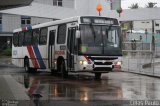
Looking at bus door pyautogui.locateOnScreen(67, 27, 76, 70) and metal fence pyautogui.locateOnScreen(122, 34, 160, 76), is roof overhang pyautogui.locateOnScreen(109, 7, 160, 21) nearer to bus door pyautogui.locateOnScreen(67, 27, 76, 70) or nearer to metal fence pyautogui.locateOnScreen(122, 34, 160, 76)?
metal fence pyautogui.locateOnScreen(122, 34, 160, 76)

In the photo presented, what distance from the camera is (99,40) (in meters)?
19.8

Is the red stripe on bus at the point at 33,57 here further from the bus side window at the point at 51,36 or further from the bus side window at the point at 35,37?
the bus side window at the point at 51,36

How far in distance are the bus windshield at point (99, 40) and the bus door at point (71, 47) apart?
747 millimetres

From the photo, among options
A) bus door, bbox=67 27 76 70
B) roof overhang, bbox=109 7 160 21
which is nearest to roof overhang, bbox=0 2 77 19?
roof overhang, bbox=109 7 160 21

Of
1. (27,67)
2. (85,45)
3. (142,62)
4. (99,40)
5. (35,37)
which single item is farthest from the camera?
(27,67)

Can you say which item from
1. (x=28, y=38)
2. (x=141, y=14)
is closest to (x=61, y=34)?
(x=28, y=38)

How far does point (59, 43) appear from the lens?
22.1 metres

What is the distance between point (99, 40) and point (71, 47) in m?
1.51

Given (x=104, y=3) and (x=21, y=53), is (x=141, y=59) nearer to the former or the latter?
(x=21, y=53)

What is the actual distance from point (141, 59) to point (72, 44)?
7.59 m

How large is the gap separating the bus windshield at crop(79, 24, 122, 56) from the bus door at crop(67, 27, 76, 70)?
0.75m

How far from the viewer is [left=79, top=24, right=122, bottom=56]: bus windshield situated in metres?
19.7

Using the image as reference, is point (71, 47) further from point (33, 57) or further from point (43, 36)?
point (33, 57)

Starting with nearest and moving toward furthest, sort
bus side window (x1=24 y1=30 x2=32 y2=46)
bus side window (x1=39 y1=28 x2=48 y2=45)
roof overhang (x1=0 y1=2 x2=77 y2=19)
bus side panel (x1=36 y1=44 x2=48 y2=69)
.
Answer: bus side panel (x1=36 y1=44 x2=48 y2=69), bus side window (x1=39 y1=28 x2=48 y2=45), bus side window (x1=24 y1=30 x2=32 y2=46), roof overhang (x1=0 y1=2 x2=77 y2=19)
